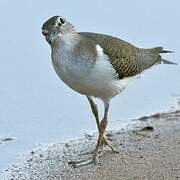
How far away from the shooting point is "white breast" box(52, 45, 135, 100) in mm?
6980

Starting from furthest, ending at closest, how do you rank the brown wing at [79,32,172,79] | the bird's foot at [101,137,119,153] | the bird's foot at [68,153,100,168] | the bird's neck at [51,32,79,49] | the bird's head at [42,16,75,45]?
the bird's foot at [101,137,119,153] → the brown wing at [79,32,172,79] → the bird's foot at [68,153,100,168] → the bird's neck at [51,32,79,49] → the bird's head at [42,16,75,45]

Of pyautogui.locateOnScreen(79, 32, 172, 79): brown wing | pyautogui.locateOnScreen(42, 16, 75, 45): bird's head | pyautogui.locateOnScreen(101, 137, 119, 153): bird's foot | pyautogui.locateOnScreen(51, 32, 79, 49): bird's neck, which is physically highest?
pyautogui.locateOnScreen(42, 16, 75, 45): bird's head

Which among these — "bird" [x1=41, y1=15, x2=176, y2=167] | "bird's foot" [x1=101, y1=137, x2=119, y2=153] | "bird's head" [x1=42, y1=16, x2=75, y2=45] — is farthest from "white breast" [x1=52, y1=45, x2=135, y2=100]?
"bird's foot" [x1=101, y1=137, x2=119, y2=153]

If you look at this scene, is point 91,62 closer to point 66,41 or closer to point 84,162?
point 66,41

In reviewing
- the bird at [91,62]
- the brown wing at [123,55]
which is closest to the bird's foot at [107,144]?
the bird at [91,62]

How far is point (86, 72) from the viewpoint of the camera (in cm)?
704

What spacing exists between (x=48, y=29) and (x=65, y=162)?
1388mm

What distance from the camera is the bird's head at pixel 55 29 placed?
269 inches

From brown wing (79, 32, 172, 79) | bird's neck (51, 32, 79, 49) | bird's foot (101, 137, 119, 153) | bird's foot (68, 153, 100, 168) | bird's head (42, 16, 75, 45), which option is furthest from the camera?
bird's foot (101, 137, 119, 153)

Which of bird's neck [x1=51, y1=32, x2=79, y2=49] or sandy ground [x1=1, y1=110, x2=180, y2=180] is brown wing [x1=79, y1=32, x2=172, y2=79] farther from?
sandy ground [x1=1, y1=110, x2=180, y2=180]

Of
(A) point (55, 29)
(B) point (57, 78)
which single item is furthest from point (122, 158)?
(B) point (57, 78)

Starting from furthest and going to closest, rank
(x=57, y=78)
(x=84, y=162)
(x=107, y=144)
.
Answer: (x=57, y=78), (x=107, y=144), (x=84, y=162)

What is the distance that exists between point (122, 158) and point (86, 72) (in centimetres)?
94

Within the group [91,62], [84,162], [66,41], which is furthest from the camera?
[84,162]
